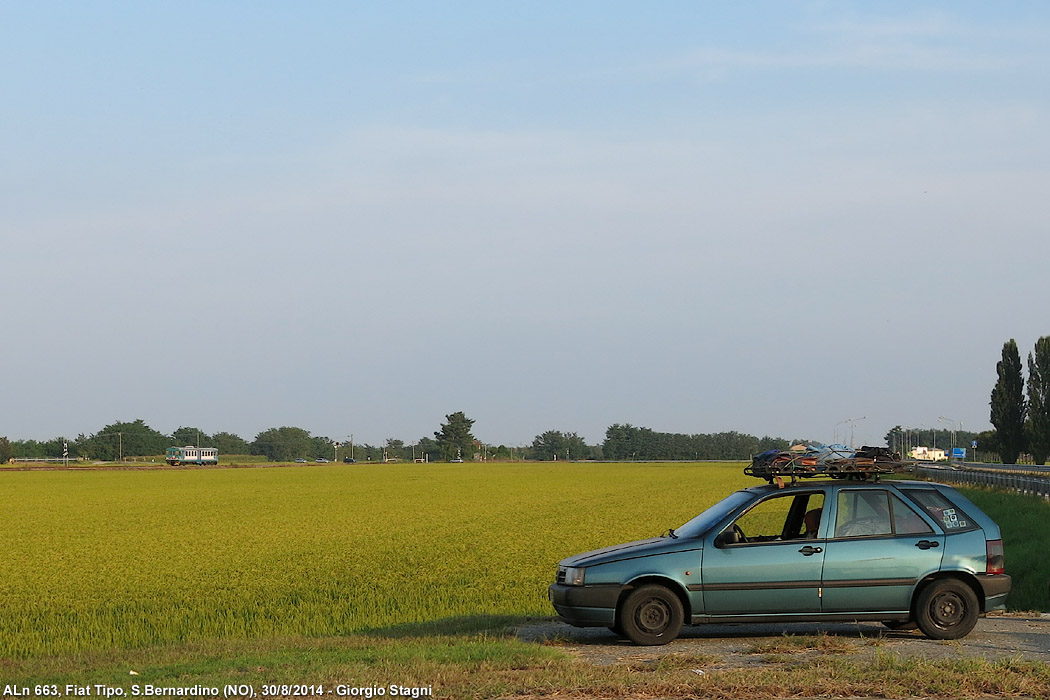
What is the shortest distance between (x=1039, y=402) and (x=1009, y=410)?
11.1ft

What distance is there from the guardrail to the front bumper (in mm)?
15020

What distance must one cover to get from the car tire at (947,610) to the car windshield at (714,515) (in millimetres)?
2012

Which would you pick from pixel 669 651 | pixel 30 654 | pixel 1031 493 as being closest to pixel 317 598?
pixel 30 654

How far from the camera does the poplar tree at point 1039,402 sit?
346ft

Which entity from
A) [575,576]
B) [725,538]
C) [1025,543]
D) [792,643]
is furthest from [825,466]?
[1025,543]

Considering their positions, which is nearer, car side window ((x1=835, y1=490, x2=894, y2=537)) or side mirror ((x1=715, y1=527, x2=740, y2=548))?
side mirror ((x1=715, y1=527, x2=740, y2=548))

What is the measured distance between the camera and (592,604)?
12516mm

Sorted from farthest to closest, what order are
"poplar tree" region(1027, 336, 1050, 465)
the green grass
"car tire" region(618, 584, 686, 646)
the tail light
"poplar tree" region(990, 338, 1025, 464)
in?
"poplar tree" region(990, 338, 1025, 464)
"poplar tree" region(1027, 336, 1050, 465)
the green grass
the tail light
"car tire" region(618, 584, 686, 646)

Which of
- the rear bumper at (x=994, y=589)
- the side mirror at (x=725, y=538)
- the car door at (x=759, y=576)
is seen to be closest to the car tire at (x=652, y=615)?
the car door at (x=759, y=576)

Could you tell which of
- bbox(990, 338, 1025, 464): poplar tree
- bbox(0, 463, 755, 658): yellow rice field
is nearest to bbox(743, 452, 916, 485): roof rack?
bbox(0, 463, 755, 658): yellow rice field

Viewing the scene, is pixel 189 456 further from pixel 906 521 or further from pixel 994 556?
pixel 994 556

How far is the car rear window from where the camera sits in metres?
13.0

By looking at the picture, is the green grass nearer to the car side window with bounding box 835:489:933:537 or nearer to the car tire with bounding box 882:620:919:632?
the car tire with bounding box 882:620:919:632

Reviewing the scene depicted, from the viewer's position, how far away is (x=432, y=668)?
10.6 meters
